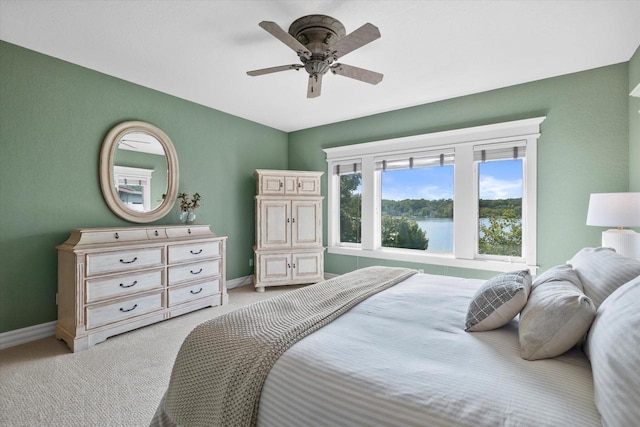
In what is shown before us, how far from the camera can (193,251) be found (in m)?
3.34

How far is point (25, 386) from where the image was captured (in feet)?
6.51

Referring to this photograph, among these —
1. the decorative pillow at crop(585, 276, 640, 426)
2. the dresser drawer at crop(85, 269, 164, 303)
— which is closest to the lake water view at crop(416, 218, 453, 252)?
the decorative pillow at crop(585, 276, 640, 426)

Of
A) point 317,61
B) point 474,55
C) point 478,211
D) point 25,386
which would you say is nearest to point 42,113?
point 25,386

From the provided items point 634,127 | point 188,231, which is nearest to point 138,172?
point 188,231

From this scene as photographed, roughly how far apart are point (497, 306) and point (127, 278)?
2985 millimetres

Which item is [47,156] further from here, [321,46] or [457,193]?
[457,193]

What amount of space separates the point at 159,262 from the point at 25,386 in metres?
1.28

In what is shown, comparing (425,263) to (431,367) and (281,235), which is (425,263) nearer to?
(281,235)

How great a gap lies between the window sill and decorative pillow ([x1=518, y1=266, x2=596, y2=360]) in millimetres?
2469

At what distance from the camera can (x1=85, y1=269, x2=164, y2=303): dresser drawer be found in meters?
2.57

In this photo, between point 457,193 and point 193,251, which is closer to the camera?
point 193,251

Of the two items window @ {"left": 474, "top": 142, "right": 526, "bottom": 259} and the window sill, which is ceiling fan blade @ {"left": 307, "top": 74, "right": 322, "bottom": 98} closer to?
window @ {"left": 474, "top": 142, "right": 526, "bottom": 259}

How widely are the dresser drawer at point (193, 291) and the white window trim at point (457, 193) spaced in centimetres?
196

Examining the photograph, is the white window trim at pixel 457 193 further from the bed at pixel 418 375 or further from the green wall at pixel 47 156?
the green wall at pixel 47 156
